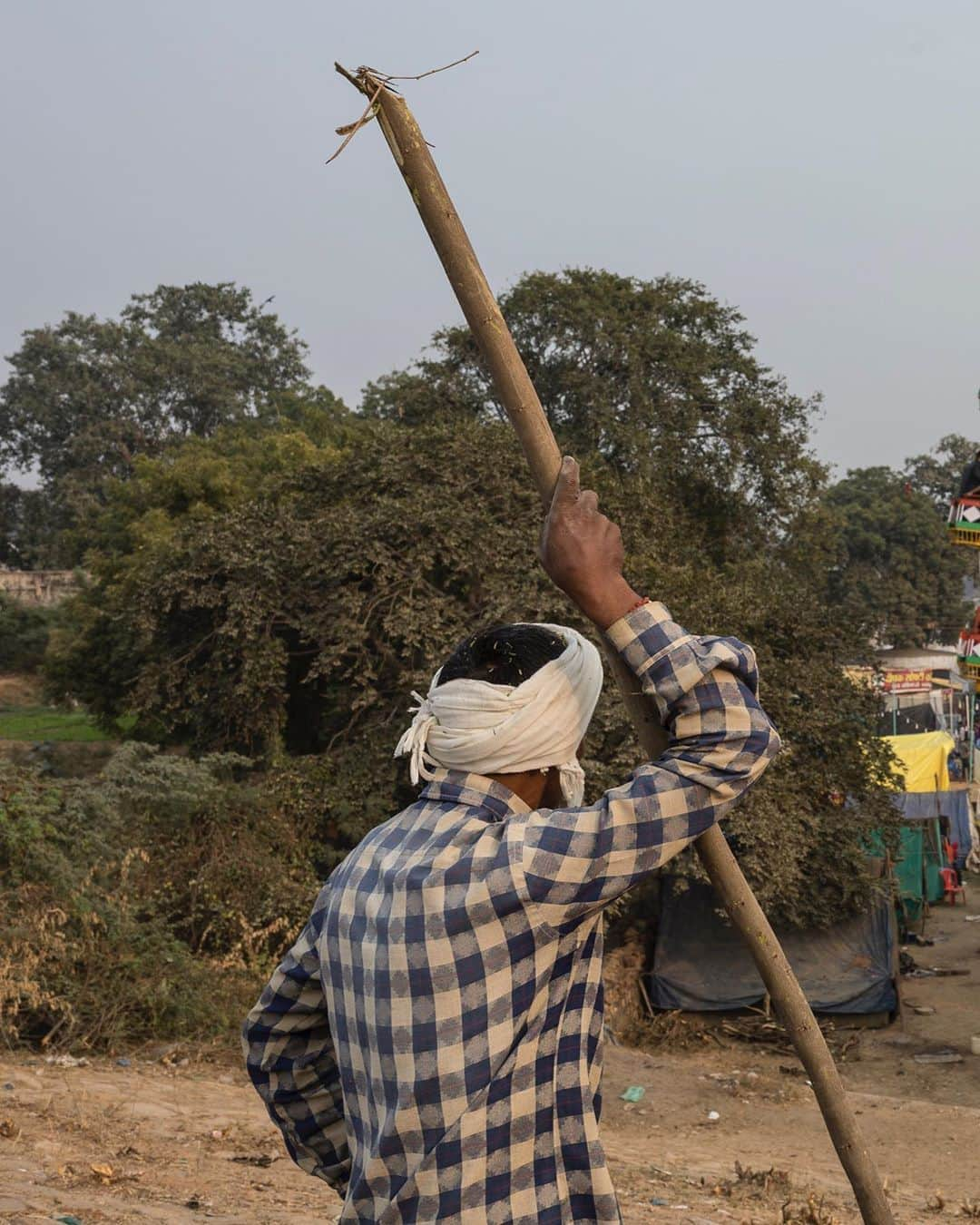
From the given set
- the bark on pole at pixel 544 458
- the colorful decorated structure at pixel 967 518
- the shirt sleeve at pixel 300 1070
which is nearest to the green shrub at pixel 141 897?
the shirt sleeve at pixel 300 1070

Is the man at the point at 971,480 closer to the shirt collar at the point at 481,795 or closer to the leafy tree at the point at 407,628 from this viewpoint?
the leafy tree at the point at 407,628

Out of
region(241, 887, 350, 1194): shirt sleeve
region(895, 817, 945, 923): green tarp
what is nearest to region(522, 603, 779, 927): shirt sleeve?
region(241, 887, 350, 1194): shirt sleeve

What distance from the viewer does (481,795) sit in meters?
1.80

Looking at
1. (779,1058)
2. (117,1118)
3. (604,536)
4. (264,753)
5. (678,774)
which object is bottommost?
(779,1058)

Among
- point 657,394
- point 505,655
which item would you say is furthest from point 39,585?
point 505,655

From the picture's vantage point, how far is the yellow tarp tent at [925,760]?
17906 mm

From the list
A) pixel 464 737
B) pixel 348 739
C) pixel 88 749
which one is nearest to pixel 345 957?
pixel 464 737

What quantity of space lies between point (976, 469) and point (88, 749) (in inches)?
601

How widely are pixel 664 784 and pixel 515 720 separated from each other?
222mm

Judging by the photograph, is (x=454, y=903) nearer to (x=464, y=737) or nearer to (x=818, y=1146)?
(x=464, y=737)

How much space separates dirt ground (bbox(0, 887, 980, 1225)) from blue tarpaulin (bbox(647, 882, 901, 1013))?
49 cm

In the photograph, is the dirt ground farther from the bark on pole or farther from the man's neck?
the man's neck

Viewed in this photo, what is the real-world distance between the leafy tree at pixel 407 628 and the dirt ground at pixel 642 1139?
6.11 ft

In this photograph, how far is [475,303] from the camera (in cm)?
202
